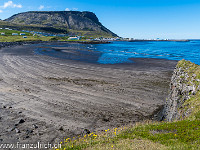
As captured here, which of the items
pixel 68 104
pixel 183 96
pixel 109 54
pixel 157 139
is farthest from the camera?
pixel 109 54

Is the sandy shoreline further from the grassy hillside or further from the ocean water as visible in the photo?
the ocean water

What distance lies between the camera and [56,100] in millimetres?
19906

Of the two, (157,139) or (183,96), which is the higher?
(183,96)

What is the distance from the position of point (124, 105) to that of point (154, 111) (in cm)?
355

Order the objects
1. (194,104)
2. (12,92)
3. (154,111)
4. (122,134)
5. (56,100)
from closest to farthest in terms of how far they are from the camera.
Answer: (122,134) < (194,104) < (154,111) < (56,100) < (12,92)

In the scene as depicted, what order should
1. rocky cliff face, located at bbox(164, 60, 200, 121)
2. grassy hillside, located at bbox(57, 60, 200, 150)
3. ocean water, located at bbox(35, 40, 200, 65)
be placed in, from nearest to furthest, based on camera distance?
1. grassy hillside, located at bbox(57, 60, 200, 150)
2. rocky cliff face, located at bbox(164, 60, 200, 121)
3. ocean water, located at bbox(35, 40, 200, 65)

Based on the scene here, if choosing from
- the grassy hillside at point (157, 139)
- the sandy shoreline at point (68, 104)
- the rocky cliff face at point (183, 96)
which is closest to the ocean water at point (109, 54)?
the sandy shoreline at point (68, 104)

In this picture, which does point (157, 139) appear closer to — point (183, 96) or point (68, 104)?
point (183, 96)

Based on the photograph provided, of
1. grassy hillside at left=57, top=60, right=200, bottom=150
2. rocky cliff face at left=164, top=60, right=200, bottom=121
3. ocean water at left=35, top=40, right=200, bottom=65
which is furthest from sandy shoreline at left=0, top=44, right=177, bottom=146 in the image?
ocean water at left=35, top=40, right=200, bottom=65

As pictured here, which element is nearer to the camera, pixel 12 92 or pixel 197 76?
pixel 197 76

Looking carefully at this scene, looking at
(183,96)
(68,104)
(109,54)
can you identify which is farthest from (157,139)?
(109,54)

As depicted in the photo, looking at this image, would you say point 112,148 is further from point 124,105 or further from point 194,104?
point 124,105

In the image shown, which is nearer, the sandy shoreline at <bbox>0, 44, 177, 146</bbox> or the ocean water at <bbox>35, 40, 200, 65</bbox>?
the sandy shoreline at <bbox>0, 44, 177, 146</bbox>

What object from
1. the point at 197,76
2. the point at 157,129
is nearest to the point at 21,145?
the point at 157,129
